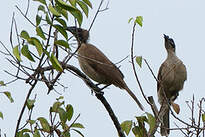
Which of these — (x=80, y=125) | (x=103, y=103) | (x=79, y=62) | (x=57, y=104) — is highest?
(x=79, y=62)

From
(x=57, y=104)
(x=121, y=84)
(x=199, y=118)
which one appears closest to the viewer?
(x=57, y=104)

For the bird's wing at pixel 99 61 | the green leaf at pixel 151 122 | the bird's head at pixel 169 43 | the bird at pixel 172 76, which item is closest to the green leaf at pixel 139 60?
the green leaf at pixel 151 122

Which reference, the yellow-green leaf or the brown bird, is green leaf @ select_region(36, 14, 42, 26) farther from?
the brown bird

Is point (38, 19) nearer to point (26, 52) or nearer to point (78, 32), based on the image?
point (26, 52)

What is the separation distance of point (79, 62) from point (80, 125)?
9.49ft

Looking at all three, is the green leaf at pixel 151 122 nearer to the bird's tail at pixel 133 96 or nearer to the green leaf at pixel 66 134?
the green leaf at pixel 66 134

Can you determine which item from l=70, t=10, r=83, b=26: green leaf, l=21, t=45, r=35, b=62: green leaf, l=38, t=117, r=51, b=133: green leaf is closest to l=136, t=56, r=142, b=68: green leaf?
l=70, t=10, r=83, b=26: green leaf

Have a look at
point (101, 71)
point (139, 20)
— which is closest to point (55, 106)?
point (139, 20)

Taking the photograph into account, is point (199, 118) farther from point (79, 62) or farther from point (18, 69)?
point (79, 62)

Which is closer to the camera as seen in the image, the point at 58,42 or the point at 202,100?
the point at 58,42

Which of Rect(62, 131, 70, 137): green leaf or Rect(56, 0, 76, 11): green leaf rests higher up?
Rect(56, 0, 76, 11): green leaf

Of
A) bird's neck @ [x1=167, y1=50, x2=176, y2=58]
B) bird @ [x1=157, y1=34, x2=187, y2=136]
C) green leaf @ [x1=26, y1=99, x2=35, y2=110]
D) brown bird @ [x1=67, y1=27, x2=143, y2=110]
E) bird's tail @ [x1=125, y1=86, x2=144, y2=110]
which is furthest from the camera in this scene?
bird's neck @ [x1=167, y1=50, x2=176, y2=58]

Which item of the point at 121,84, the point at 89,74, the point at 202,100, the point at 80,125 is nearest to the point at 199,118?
the point at 202,100

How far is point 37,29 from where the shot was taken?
242cm
